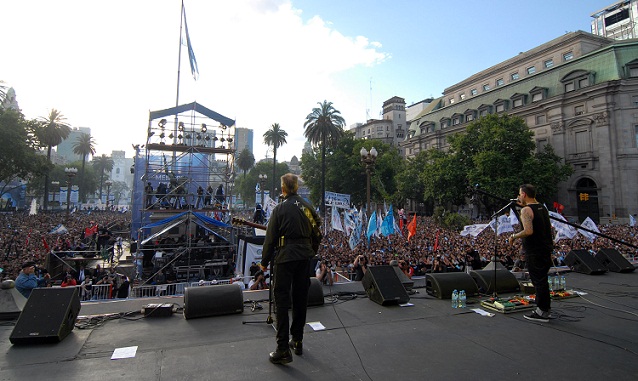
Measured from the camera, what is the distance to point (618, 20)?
6594cm

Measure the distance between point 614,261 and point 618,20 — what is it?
8356 cm

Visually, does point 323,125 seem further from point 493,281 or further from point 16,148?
point 493,281

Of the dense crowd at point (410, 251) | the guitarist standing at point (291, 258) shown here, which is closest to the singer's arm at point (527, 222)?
the guitarist standing at point (291, 258)

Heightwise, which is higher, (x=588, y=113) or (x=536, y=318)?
(x=588, y=113)

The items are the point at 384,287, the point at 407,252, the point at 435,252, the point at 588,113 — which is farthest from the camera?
the point at 588,113

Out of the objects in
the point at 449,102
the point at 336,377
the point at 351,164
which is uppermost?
the point at 449,102

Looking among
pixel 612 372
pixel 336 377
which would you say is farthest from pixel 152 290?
pixel 612 372

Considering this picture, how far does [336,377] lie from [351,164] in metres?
51.9

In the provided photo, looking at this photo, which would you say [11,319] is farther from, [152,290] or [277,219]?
[152,290]

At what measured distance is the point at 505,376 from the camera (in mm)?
3357

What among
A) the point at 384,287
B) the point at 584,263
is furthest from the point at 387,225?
the point at 384,287

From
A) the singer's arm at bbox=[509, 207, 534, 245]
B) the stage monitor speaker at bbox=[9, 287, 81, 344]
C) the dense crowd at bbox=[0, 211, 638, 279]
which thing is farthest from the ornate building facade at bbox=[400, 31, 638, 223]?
the stage monitor speaker at bbox=[9, 287, 81, 344]

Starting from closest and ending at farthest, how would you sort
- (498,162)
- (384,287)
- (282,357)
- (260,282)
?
(282,357)
(384,287)
(260,282)
(498,162)

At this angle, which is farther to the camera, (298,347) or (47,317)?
(47,317)
